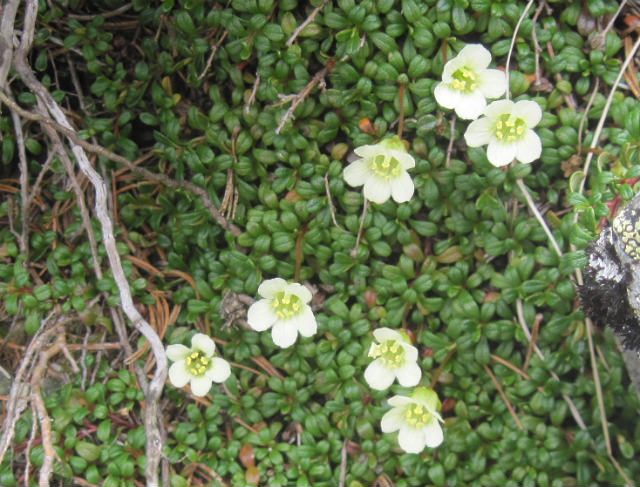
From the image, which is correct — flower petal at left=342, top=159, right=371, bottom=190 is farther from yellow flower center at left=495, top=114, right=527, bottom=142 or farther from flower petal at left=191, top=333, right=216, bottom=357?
flower petal at left=191, top=333, right=216, bottom=357

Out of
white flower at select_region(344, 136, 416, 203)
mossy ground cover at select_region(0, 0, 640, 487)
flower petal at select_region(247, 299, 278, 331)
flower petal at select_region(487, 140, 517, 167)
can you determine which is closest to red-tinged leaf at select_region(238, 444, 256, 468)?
mossy ground cover at select_region(0, 0, 640, 487)

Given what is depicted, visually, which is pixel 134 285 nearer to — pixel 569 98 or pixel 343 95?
pixel 343 95

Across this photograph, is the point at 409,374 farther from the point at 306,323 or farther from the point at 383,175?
the point at 383,175

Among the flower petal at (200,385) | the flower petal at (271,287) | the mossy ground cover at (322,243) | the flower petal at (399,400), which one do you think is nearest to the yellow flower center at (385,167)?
the mossy ground cover at (322,243)

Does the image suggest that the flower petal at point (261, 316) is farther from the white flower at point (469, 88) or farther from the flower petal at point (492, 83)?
the flower petal at point (492, 83)

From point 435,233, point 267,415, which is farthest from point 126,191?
point 435,233

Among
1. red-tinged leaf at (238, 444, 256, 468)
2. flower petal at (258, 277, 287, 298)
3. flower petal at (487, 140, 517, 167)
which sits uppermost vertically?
flower petal at (487, 140, 517, 167)
